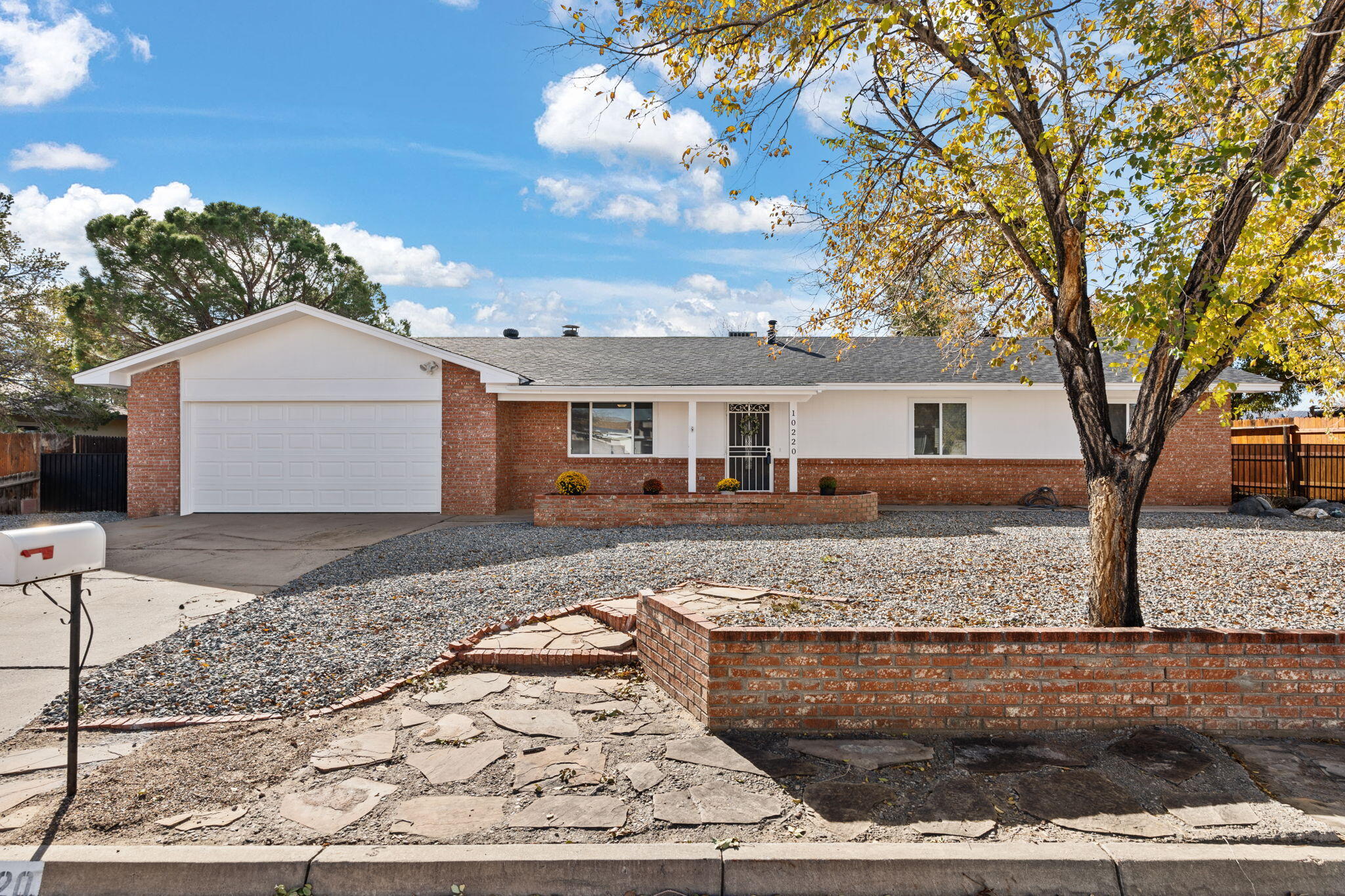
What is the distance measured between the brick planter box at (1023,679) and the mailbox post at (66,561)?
10.3 feet

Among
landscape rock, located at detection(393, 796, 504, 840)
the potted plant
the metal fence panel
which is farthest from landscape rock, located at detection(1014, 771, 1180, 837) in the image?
the metal fence panel

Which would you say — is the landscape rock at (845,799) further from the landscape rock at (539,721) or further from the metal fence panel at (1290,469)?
the metal fence panel at (1290,469)

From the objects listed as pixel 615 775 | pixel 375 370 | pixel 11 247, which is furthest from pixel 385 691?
pixel 11 247

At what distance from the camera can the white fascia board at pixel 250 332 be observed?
13.5 m

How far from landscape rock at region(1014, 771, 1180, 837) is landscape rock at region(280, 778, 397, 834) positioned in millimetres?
3034

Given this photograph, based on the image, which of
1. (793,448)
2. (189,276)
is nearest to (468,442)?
(793,448)

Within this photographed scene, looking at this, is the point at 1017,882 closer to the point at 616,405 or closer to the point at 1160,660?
the point at 1160,660

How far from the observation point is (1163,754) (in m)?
3.82

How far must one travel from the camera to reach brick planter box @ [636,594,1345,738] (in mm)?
4035

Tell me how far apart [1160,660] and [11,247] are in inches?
1078

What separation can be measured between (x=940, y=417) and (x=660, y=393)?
6.26m

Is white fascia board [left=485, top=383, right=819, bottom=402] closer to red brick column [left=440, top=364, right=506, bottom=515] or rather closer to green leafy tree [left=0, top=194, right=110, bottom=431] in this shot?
red brick column [left=440, top=364, right=506, bottom=515]

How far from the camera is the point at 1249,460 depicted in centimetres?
1689

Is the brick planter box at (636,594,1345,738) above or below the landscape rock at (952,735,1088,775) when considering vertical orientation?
above
